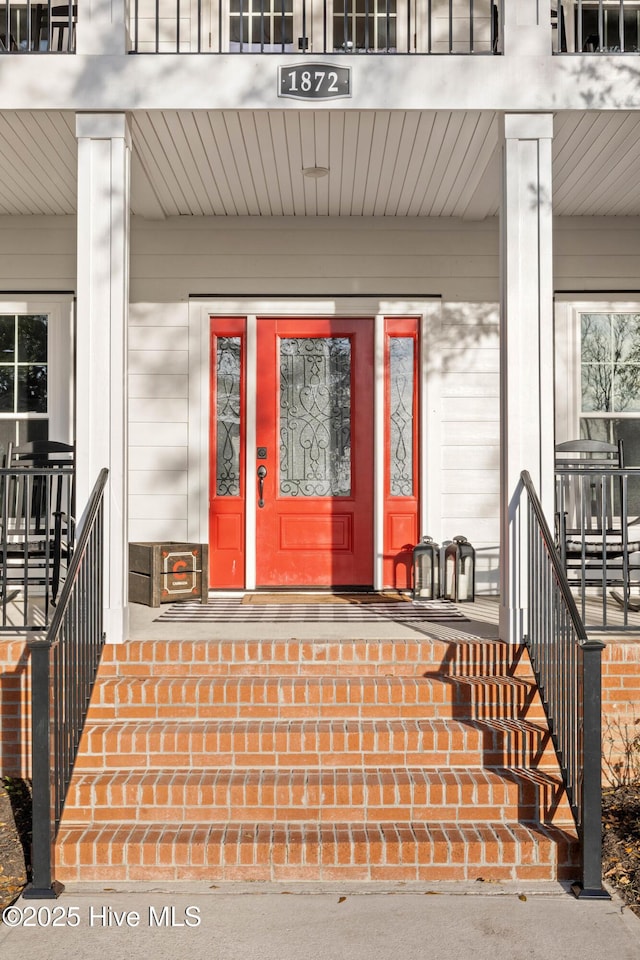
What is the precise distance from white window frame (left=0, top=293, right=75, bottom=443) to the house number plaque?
2.61m

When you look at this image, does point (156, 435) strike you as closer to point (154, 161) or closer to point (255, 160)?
point (154, 161)

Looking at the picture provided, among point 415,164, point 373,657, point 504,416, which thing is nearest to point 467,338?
point 415,164

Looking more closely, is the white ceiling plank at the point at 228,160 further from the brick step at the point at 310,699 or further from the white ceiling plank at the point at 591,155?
the brick step at the point at 310,699

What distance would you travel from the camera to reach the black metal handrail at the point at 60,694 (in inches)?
125

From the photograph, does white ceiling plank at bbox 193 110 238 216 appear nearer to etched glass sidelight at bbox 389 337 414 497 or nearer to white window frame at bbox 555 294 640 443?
etched glass sidelight at bbox 389 337 414 497

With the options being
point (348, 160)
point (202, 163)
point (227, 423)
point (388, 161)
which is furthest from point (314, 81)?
point (227, 423)

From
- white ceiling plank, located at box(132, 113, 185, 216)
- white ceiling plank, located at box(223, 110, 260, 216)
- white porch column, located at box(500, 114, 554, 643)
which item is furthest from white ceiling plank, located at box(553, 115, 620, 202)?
white ceiling plank, located at box(132, 113, 185, 216)

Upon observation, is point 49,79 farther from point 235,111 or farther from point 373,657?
point 373,657

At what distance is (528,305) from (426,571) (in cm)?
216

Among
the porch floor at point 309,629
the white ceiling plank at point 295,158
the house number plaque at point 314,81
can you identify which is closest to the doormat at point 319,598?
the porch floor at point 309,629

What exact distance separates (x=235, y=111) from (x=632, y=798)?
3.97 meters

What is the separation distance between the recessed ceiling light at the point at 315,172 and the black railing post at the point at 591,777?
3.42m

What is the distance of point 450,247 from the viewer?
6.35 meters

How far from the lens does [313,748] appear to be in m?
3.80
